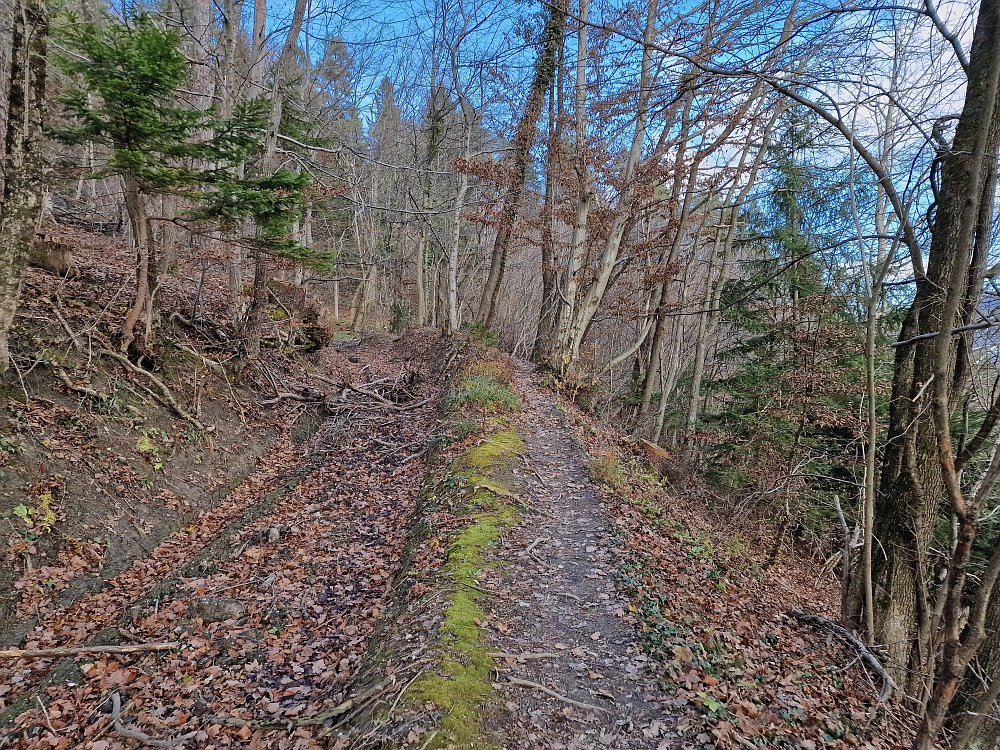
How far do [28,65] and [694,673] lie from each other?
9637 mm

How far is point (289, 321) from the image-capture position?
1327 centimetres

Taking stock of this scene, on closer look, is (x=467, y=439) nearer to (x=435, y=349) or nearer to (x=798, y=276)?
(x=798, y=276)

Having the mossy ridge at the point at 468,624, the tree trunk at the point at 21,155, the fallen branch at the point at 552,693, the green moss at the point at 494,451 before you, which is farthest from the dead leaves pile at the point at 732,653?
the tree trunk at the point at 21,155

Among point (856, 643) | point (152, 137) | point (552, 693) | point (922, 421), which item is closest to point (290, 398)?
point (152, 137)

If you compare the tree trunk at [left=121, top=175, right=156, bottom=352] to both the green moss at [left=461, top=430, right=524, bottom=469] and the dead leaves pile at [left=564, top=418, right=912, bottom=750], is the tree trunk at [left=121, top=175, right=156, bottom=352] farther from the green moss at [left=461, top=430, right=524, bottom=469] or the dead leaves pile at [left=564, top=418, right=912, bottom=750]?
the dead leaves pile at [left=564, top=418, right=912, bottom=750]

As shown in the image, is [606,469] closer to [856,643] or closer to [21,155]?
[856,643]

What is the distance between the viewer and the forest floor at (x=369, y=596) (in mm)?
3695

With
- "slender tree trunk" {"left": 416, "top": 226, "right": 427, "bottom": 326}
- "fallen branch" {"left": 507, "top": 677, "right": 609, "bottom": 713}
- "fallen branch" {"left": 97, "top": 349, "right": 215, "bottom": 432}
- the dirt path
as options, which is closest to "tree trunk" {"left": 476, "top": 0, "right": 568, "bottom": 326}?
"slender tree trunk" {"left": 416, "top": 226, "right": 427, "bottom": 326}

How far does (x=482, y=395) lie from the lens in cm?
1020

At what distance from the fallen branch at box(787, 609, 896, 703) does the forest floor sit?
0.10 metres

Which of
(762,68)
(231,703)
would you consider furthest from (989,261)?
(231,703)

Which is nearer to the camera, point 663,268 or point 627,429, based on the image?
point 663,268

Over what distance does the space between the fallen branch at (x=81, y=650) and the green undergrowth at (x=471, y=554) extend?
2702mm

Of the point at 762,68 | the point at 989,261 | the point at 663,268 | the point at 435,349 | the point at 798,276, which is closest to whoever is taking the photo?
the point at 762,68
